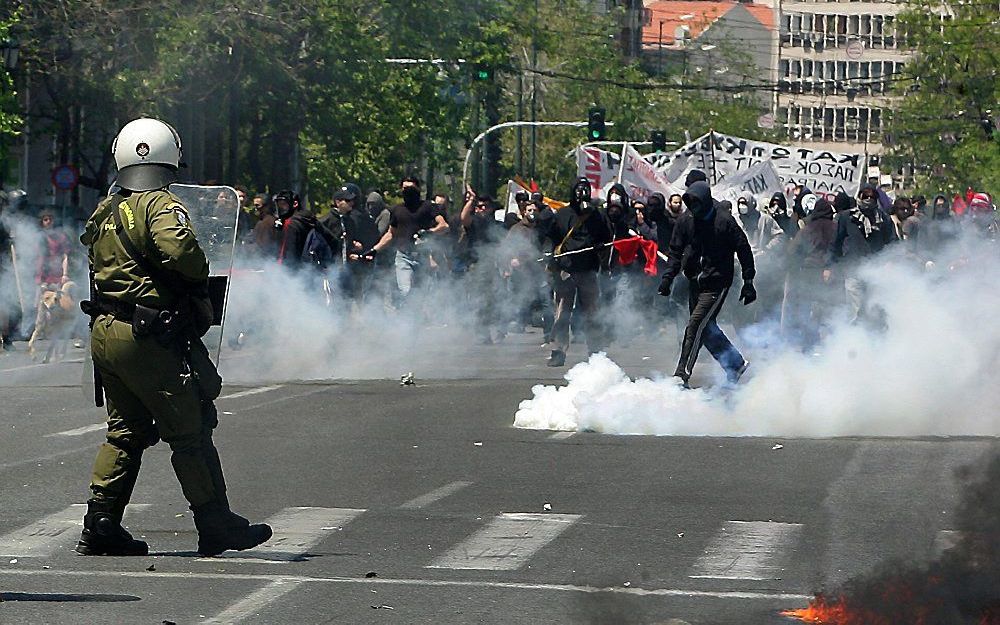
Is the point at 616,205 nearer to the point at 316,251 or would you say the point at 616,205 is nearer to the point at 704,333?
the point at 316,251

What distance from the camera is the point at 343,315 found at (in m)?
19.7

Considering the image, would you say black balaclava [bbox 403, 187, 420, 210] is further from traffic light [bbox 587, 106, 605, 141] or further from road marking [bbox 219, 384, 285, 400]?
traffic light [bbox 587, 106, 605, 141]

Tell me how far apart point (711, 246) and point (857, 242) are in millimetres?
4211

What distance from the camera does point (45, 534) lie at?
8.69m

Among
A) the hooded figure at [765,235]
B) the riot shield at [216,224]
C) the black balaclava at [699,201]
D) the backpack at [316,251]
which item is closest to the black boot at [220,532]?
the riot shield at [216,224]

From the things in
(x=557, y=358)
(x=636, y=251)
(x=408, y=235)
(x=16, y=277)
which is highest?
(x=408, y=235)

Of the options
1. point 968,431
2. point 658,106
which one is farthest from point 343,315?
point 658,106

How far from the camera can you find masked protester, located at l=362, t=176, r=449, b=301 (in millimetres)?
21609

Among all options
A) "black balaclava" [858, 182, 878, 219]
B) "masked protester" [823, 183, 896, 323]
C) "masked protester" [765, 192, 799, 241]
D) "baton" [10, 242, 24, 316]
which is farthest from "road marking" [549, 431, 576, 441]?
"masked protester" [765, 192, 799, 241]

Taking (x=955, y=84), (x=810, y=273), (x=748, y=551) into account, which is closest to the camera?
(x=748, y=551)

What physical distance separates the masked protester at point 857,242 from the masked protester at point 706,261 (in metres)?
1.00

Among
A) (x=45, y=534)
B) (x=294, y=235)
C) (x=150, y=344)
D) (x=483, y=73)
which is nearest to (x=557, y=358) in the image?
(x=294, y=235)

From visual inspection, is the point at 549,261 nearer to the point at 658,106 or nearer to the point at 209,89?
the point at 209,89

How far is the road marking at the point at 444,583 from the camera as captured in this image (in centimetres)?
724
